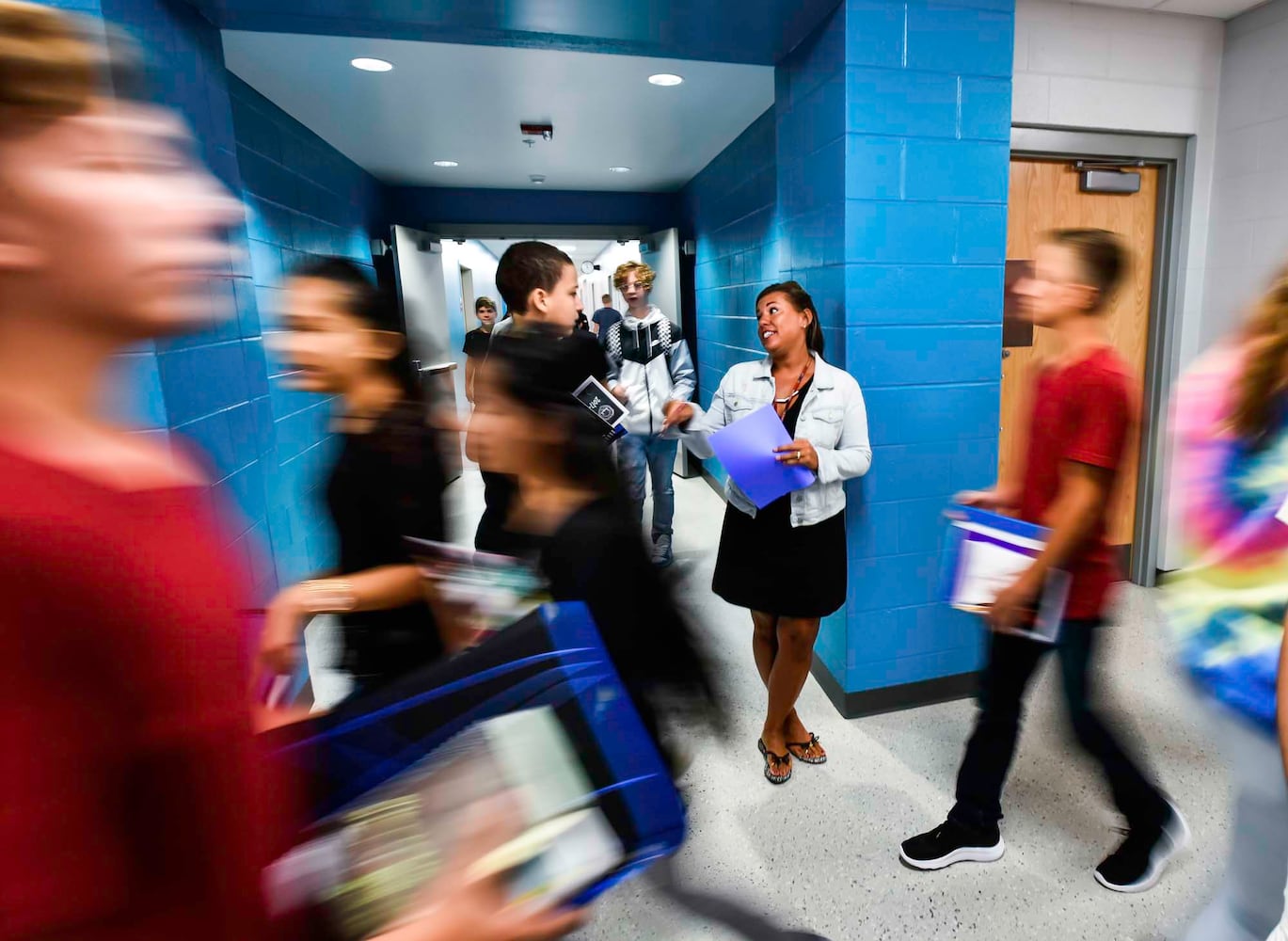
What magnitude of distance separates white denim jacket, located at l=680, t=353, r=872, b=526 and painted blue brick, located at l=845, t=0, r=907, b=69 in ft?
2.96

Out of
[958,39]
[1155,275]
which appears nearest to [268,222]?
→ [958,39]

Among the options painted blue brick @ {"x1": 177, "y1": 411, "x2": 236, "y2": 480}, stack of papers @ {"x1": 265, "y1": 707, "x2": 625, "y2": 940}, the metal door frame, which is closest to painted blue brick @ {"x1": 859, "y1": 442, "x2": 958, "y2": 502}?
the metal door frame

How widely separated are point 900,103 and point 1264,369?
150 cm

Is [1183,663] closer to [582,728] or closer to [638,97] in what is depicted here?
[582,728]

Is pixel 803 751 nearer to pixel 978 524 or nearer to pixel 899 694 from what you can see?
pixel 899 694

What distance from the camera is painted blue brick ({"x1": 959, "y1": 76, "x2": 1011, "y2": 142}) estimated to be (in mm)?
2141

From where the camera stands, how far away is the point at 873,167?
82.2 inches

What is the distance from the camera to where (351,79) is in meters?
3.18

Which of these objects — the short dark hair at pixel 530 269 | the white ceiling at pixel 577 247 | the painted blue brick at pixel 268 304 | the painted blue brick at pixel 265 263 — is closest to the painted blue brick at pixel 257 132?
the painted blue brick at pixel 265 263

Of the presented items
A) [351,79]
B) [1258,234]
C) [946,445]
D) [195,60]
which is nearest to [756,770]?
[946,445]

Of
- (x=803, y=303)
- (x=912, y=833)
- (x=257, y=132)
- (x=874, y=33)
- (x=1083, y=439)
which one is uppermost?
(x=257, y=132)

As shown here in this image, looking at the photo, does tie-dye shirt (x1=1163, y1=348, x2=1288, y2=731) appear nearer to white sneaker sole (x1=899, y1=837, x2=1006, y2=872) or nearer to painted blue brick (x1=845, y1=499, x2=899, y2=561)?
white sneaker sole (x1=899, y1=837, x2=1006, y2=872)

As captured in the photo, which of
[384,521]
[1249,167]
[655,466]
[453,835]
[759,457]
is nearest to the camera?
[453,835]

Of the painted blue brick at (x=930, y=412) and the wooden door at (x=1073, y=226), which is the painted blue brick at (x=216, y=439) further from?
the wooden door at (x=1073, y=226)
